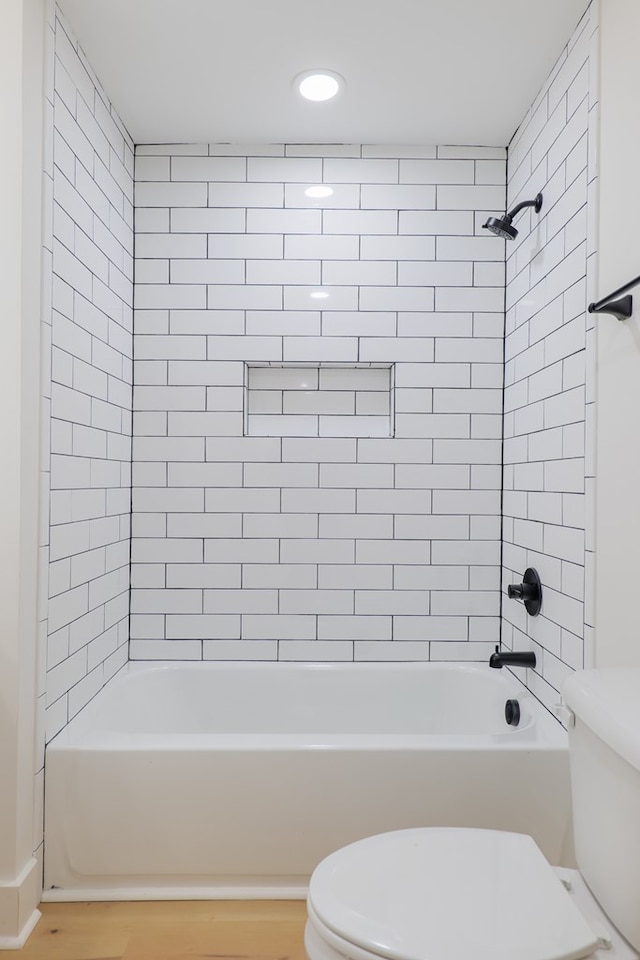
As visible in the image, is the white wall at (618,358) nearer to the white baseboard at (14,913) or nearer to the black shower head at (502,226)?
the black shower head at (502,226)

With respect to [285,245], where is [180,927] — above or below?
below

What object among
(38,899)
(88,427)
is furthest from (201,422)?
(38,899)

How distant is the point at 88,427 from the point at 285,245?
3.72 ft

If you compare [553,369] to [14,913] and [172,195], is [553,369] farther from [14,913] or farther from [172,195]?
[14,913]

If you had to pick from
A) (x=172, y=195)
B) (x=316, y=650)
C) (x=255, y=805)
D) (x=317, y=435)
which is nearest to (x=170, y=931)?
(x=255, y=805)

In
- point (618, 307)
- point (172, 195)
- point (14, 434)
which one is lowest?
point (14, 434)

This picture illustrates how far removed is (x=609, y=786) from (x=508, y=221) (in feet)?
6.14

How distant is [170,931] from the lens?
69.6 inches

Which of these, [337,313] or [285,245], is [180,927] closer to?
[337,313]

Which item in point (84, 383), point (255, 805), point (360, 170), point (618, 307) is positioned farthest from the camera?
point (360, 170)

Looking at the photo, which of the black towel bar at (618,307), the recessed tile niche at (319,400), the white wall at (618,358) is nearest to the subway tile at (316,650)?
the recessed tile niche at (319,400)

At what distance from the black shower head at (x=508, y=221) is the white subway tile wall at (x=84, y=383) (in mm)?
1387

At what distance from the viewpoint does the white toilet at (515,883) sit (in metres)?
1.05

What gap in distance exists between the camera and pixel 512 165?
261 centimetres
